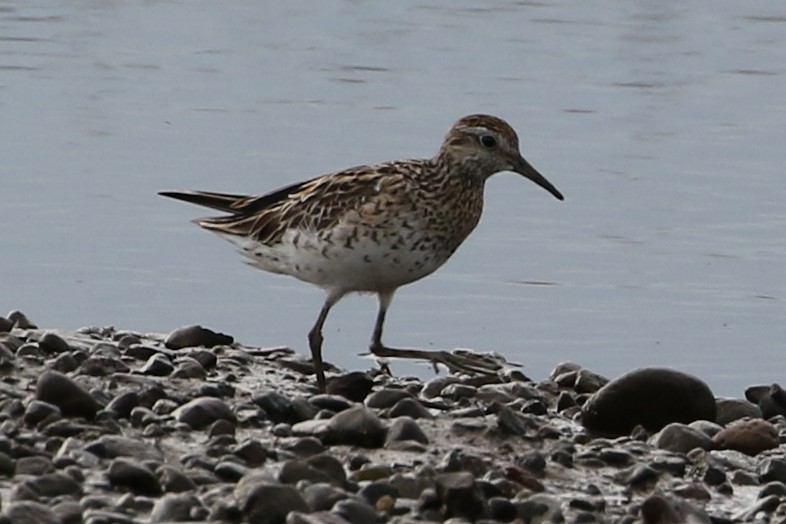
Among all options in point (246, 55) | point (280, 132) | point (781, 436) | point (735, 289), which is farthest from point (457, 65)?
point (781, 436)

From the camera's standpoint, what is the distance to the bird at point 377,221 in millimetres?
9430

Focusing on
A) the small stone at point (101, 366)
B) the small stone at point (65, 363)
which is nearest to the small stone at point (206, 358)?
the small stone at point (101, 366)

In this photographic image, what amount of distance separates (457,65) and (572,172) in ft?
13.1

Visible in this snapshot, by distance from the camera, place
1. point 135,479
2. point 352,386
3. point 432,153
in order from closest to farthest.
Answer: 1. point 135,479
2. point 352,386
3. point 432,153

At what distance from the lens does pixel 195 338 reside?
10281 mm

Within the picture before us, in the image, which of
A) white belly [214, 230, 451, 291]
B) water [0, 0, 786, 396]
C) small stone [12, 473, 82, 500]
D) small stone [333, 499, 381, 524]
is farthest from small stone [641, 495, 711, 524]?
water [0, 0, 786, 396]

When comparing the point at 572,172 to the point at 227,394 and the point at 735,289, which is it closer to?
the point at 735,289

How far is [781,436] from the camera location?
8.90 m

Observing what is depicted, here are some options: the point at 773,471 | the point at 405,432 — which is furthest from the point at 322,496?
the point at 773,471

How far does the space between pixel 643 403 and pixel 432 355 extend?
4.38 ft

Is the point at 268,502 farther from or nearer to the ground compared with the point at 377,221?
nearer to the ground

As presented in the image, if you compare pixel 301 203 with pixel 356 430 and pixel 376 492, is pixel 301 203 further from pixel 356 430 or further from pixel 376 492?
pixel 376 492

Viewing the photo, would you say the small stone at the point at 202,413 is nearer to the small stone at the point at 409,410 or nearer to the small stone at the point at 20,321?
the small stone at the point at 409,410

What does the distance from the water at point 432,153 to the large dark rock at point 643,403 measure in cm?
163
